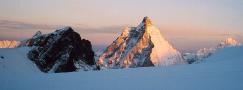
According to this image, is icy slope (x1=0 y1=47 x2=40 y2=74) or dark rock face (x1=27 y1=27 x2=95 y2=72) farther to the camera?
dark rock face (x1=27 y1=27 x2=95 y2=72)

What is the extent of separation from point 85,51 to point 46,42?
687 cm

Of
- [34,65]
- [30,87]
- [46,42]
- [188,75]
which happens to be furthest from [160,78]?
[46,42]

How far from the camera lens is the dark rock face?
54062mm

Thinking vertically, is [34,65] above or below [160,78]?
below

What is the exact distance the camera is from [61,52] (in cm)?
5738

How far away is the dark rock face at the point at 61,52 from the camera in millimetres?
54062

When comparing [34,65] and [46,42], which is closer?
[34,65]

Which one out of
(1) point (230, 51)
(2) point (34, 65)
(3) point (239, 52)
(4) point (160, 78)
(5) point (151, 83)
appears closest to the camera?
(5) point (151, 83)

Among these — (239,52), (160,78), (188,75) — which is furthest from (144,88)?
(239,52)

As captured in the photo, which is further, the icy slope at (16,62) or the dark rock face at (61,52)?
the dark rock face at (61,52)

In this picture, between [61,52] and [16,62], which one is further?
[61,52]

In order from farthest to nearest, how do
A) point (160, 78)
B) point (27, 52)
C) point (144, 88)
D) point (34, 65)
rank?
point (27, 52)
point (34, 65)
point (160, 78)
point (144, 88)

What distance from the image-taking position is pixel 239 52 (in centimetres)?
2938

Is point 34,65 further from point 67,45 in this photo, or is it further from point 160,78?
point 160,78
